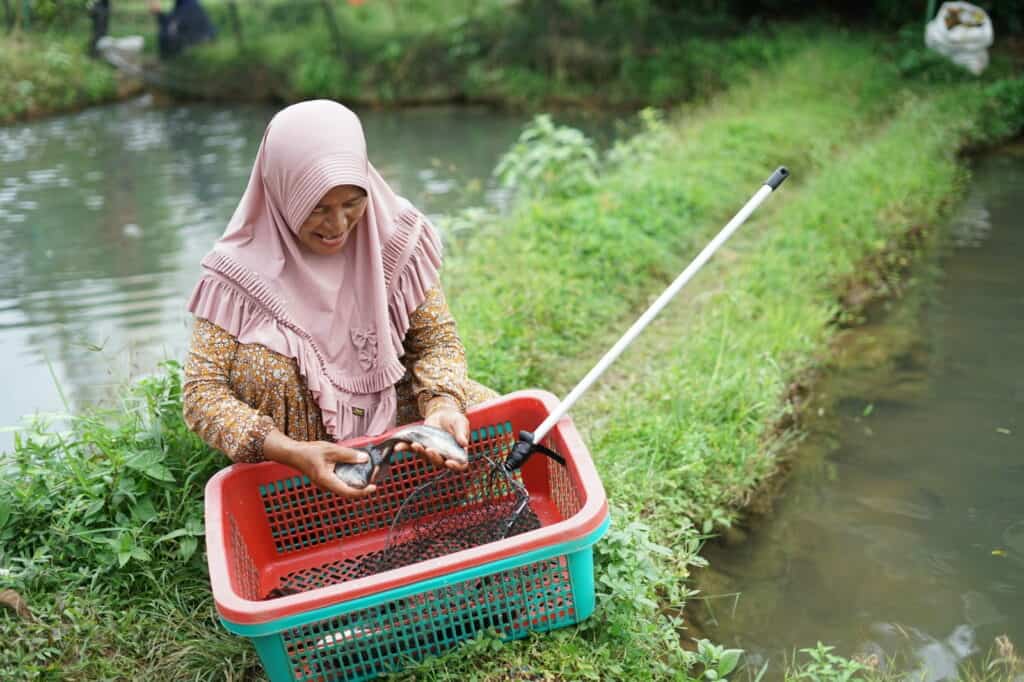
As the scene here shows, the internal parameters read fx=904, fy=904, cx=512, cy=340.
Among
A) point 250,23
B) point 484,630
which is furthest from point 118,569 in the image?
point 250,23

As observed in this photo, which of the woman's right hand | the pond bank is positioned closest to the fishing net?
the woman's right hand

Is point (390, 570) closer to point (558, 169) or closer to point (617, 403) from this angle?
point (617, 403)

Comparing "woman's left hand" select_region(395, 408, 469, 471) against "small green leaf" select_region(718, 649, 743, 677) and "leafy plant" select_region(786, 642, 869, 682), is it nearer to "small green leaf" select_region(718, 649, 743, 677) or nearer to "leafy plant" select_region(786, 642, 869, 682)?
"small green leaf" select_region(718, 649, 743, 677)

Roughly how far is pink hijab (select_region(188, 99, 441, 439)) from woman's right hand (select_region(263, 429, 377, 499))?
187mm

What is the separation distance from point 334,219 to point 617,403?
1.53 m

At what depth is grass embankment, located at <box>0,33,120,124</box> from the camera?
1176cm

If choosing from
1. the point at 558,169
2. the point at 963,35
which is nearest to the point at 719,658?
the point at 558,169

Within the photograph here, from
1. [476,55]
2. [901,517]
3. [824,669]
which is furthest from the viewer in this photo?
[476,55]

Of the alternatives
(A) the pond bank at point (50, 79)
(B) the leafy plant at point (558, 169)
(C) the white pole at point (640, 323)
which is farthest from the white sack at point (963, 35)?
(A) the pond bank at point (50, 79)

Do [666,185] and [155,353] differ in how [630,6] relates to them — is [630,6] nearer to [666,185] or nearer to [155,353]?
[666,185]

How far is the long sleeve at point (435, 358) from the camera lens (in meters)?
2.34

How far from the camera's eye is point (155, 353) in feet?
14.4

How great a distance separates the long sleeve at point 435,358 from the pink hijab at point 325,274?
0.05 meters

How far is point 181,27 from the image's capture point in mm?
13766
